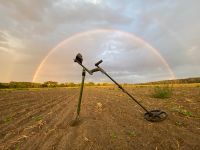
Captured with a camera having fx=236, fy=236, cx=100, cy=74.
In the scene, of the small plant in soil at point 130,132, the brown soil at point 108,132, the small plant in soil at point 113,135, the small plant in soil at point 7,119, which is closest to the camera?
the brown soil at point 108,132

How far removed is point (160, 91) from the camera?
13.2m

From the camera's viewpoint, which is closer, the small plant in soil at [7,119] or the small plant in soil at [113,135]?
the small plant in soil at [113,135]

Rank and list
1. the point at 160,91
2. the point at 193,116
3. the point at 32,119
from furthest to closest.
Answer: the point at 160,91, the point at 32,119, the point at 193,116

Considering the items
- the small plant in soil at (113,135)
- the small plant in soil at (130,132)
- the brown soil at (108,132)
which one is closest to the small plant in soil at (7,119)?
the brown soil at (108,132)

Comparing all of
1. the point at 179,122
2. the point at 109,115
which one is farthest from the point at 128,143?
the point at 109,115

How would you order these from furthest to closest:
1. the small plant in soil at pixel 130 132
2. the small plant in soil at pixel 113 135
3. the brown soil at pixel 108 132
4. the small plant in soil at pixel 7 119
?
1. the small plant in soil at pixel 7 119
2. the small plant in soil at pixel 130 132
3. the small plant in soil at pixel 113 135
4. the brown soil at pixel 108 132

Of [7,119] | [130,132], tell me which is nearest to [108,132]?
[130,132]

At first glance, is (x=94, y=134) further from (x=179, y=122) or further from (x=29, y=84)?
(x=29, y=84)

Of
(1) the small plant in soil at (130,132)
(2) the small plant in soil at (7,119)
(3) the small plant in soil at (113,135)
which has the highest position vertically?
(2) the small plant in soil at (7,119)

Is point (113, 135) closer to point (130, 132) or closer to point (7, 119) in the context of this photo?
point (130, 132)

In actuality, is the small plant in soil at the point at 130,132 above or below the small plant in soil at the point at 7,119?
below

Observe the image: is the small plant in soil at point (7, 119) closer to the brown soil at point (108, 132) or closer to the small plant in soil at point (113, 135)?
the brown soil at point (108, 132)

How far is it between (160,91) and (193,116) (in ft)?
16.7

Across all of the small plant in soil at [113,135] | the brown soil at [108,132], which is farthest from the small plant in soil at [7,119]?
the small plant in soil at [113,135]
